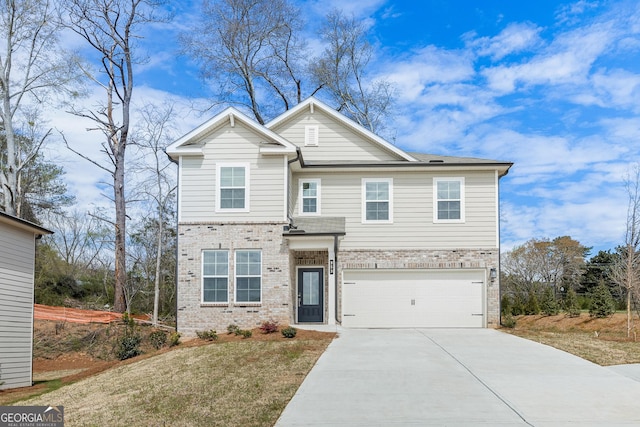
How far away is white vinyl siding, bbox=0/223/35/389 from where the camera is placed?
55.0ft

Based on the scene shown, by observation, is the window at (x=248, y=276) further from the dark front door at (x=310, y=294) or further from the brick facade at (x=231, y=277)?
the dark front door at (x=310, y=294)

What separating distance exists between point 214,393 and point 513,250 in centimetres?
3133

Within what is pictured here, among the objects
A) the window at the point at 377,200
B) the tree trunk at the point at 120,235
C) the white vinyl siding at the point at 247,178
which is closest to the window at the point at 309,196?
the window at the point at 377,200

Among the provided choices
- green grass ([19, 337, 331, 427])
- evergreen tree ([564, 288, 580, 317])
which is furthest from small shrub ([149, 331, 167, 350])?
evergreen tree ([564, 288, 580, 317])

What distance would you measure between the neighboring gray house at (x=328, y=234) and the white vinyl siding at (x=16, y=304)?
4.25 meters

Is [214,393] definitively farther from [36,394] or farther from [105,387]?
[36,394]

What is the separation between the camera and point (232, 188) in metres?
19.6

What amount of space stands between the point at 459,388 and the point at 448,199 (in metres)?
11.0

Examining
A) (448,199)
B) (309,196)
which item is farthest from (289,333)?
(448,199)

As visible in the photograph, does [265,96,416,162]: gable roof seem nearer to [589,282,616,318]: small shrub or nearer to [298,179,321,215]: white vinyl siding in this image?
[298,179,321,215]: white vinyl siding

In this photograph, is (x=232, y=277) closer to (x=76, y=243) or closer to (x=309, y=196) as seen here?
(x=309, y=196)

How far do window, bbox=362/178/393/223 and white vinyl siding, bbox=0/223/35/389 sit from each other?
1034 centimetres

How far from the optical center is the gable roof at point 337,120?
2209 centimetres

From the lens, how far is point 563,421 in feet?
28.7
